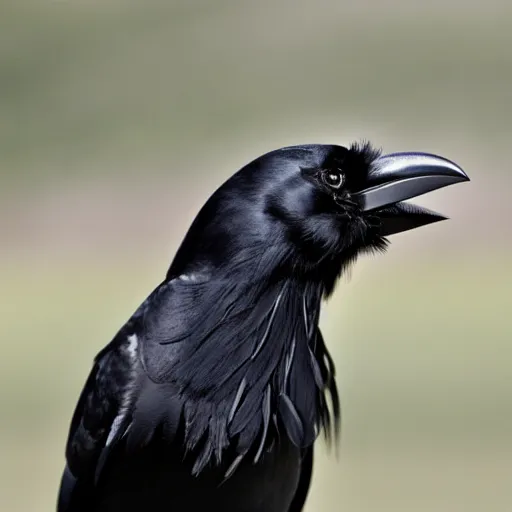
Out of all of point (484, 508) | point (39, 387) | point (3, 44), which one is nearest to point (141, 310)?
point (484, 508)

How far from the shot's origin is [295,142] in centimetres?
1523

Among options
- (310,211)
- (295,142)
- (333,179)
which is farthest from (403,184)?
(295,142)

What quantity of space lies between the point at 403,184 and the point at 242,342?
810 millimetres

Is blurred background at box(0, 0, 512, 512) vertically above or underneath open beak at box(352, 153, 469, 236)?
above

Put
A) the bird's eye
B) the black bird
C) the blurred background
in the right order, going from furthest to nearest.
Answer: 1. the blurred background
2. the bird's eye
3. the black bird

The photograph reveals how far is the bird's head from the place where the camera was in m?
5.35

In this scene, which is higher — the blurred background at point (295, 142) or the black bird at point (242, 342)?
the blurred background at point (295, 142)

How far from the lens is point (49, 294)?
1430 cm

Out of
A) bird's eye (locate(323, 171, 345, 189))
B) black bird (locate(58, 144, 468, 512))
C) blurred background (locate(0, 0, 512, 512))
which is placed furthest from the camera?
blurred background (locate(0, 0, 512, 512))

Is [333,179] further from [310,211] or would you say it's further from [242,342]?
[242,342]

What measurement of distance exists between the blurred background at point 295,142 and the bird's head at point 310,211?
0.27 meters

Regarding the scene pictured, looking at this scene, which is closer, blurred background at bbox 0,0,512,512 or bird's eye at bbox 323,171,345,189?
bird's eye at bbox 323,171,345,189

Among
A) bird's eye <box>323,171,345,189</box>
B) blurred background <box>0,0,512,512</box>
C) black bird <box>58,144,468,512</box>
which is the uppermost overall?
blurred background <box>0,0,512,512</box>

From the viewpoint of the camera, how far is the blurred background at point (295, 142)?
11203 mm
